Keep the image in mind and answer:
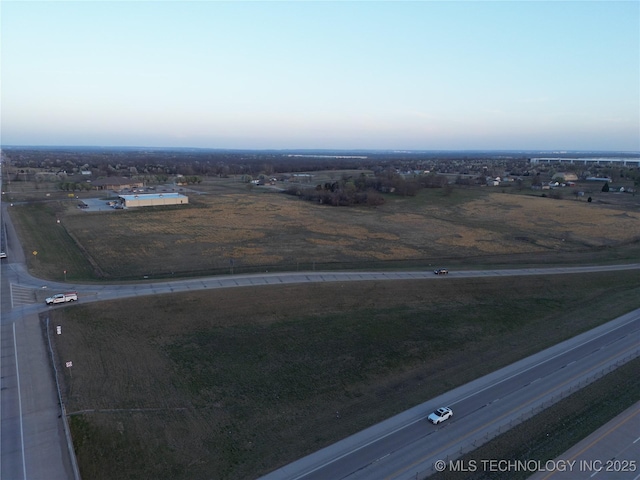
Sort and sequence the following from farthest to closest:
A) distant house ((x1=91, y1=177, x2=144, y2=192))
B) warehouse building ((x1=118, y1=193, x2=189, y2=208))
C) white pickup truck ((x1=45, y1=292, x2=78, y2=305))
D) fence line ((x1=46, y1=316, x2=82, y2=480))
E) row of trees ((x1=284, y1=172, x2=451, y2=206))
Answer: distant house ((x1=91, y1=177, x2=144, y2=192)) < row of trees ((x1=284, y1=172, x2=451, y2=206)) < warehouse building ((x1=118, y1=193, x2=189, y2=208)) < white pickup truck ((x1=45, y1=292, x2=78, y2=305)) < fence line ((x1=46, y1=316, x2=82, y2=480))

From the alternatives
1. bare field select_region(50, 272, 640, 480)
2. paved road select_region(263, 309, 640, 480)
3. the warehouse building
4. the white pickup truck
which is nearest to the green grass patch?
the white pickup truck

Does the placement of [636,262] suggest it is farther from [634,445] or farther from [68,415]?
[68,415]

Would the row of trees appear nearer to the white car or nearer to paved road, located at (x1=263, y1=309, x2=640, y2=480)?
paved road, located at (x1=263, y1=309, x2=640, y2=480)

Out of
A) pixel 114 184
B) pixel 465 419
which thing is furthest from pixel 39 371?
pixel 114 184

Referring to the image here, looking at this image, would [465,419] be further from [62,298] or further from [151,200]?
[151,200]

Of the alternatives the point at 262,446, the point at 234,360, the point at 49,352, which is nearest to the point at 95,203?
the point at 49,352

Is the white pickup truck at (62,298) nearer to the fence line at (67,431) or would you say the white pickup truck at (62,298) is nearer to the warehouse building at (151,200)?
the fence line at (67,431)

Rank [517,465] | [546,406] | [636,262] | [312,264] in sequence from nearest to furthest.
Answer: [517,465], [546,406], [312,264], [636,262]
